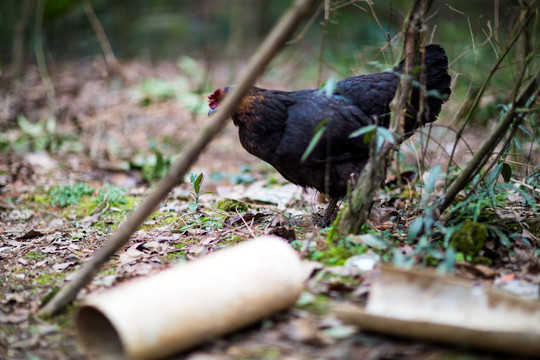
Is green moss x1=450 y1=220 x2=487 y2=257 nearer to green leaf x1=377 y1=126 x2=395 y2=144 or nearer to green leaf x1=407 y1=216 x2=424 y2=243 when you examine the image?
green leaf x1=407 y1=216 x2=424 y2=243

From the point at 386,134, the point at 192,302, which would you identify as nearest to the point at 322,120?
the point at 386,134

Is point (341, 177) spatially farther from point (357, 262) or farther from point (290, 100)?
point (357, 262)

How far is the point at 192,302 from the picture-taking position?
2107 millimetres

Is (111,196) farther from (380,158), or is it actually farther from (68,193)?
(380,158)

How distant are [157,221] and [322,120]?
5.56 feet

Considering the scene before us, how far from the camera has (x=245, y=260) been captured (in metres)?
2.31

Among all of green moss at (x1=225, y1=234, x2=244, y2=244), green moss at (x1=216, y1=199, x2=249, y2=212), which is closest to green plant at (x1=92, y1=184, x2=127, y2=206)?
green moss at (x1=216, y1=199, x2=249, y2=212)

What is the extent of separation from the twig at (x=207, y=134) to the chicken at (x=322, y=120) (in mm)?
1454

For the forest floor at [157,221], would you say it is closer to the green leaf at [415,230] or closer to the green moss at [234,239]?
the green moss at [234,239]

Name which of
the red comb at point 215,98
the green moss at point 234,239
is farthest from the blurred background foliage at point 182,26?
the green moss at point 234,239

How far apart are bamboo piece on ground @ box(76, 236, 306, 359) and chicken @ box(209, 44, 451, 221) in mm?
1515

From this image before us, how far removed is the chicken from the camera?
12.5ft

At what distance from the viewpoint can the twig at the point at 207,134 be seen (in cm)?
228

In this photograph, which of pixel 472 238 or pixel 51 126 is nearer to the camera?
pixel 472 238
